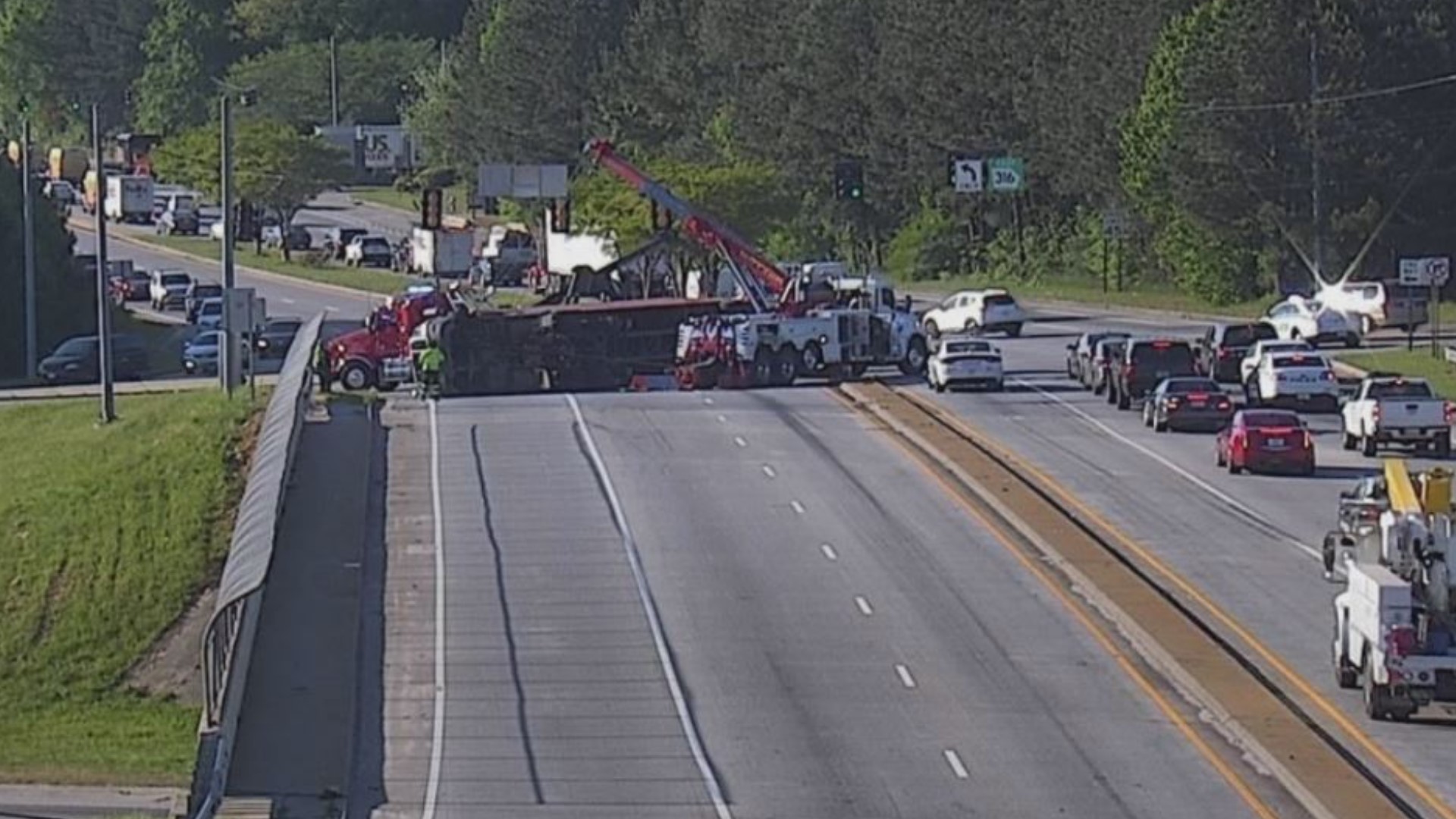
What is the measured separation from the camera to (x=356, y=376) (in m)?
72.3

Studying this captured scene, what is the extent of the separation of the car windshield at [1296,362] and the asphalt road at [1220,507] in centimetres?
128

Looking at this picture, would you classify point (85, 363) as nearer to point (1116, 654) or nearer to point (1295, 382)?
point (1295, 382)

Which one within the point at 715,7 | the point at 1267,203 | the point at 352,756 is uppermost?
the point at 715,7

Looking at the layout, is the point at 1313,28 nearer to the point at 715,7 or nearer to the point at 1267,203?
the point at 1267,203

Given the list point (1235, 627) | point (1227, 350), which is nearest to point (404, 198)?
point (1227, 350)

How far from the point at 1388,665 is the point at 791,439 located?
89.0 feet

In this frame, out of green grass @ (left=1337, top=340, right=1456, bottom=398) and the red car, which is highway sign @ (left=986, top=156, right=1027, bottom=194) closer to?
green grass @ (left=1337, top=340, right=1456, bottom=398)

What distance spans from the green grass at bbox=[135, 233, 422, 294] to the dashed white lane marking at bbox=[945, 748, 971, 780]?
87125mm

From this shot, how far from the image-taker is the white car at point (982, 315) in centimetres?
8906

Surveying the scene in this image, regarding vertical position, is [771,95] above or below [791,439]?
above

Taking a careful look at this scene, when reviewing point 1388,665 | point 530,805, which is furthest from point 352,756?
point 1388,665

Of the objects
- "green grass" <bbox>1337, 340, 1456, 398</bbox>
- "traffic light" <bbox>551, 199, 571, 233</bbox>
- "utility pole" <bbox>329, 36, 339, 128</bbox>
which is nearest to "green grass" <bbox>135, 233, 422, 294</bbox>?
"traffic light" <bbox>551, 199, 571, 233</bbox>

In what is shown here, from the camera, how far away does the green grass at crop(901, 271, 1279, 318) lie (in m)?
102

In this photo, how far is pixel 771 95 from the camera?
419 ft
